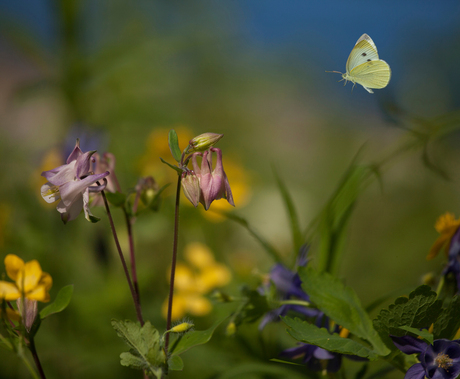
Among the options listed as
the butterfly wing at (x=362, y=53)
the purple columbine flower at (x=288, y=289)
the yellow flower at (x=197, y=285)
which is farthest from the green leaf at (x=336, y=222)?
the yellow flower at (x=197, y=285)

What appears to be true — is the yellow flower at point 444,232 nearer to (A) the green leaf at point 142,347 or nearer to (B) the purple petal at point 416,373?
(B) the purple petal at point 416,373

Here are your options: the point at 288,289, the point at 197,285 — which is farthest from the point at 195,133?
the point at 288,289

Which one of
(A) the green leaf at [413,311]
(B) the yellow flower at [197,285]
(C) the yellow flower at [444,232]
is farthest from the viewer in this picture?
(B) the yellow flower at [197,285]

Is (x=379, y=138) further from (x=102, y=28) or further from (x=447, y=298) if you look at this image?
(x=447, y=298)

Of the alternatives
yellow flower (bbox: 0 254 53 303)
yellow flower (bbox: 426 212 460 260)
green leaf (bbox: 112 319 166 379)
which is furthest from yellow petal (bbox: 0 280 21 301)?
yellow flower (bbox: 426 212 460 260)

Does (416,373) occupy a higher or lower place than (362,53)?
lower

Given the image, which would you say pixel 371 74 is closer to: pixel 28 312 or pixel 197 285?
pixel 28 312
